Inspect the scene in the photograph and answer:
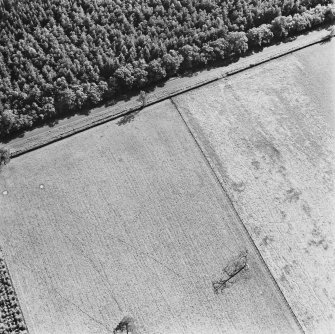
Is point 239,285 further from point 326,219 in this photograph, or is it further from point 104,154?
point 104,154

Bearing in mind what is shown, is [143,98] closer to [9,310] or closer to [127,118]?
[127,118]

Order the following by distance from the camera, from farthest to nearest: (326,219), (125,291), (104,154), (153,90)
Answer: (153,90) < (104,154) < (326,219) < (125,291)

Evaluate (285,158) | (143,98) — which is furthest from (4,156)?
(285,158)

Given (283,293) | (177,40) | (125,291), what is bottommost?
(283,293)

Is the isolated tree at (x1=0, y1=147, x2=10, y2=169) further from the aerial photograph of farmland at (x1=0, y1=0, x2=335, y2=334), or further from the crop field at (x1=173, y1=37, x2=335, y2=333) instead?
the crop field at (x1=173, y1=37, x2=335, y2=333)

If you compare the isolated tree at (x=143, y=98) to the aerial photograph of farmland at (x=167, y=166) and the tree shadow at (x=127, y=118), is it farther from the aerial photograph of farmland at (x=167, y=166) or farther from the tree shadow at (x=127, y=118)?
the tree shadow at (x=127, y=118)

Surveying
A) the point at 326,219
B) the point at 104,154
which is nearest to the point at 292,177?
the point at 326,219

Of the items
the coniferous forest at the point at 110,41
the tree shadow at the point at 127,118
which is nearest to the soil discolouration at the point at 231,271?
the tree shadow at the point at 127,118

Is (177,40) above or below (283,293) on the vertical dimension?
above
